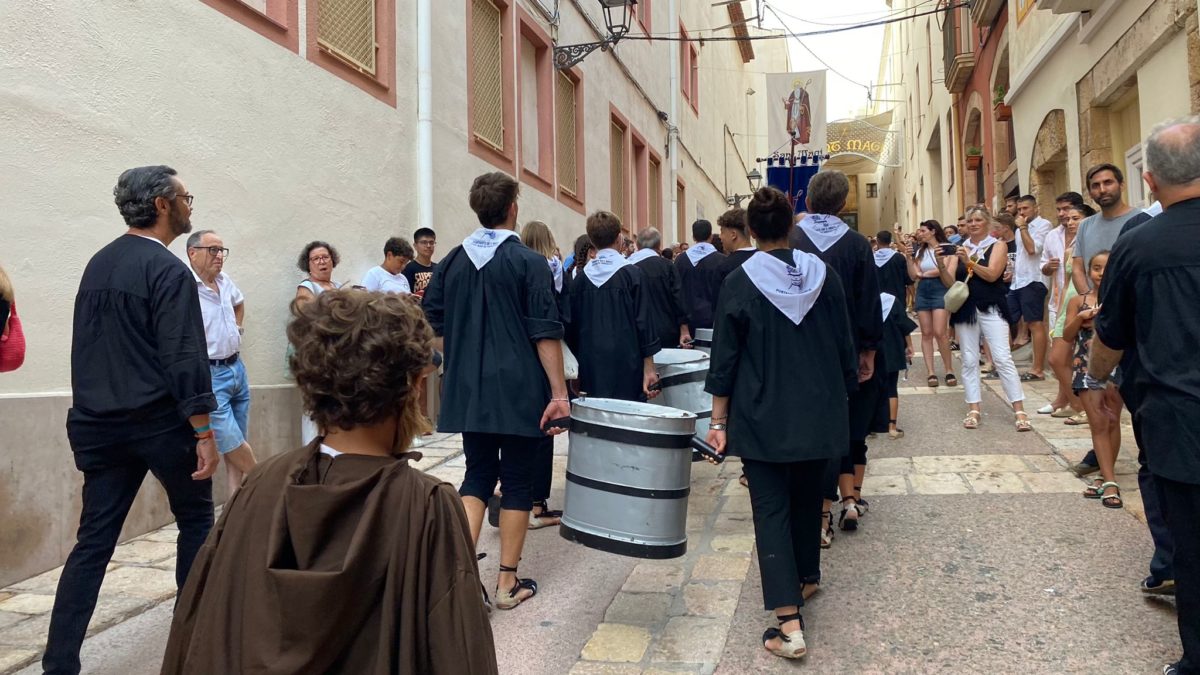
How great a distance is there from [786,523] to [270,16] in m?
5.29

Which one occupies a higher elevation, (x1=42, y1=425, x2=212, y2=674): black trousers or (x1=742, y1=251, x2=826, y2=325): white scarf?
(x1=742, y1=251, x2=826, y2=325): white scarf

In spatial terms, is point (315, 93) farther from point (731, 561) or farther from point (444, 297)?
point (731, 561)

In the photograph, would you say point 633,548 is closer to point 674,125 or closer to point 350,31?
point 350,31

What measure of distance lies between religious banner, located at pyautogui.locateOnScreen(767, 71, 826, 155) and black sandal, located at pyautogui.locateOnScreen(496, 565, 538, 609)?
1915 cm

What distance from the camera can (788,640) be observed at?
324 cm

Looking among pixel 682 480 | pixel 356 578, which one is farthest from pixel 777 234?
pixel 356 578

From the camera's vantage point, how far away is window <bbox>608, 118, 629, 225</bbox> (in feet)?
51.4

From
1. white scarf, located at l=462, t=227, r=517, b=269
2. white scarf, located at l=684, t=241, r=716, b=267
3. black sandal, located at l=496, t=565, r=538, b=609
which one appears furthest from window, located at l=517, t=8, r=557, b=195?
black sandal, located at l=496, t=565, r=538, b=609

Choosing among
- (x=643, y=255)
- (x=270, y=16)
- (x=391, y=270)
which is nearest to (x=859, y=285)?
(x=643, y=255)

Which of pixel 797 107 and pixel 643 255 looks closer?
pixel 643 255

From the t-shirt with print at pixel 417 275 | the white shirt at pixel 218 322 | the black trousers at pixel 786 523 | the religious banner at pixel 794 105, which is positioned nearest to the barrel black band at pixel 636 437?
the black trousers at pixel 786 523

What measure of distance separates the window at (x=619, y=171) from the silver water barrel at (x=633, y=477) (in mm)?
12156

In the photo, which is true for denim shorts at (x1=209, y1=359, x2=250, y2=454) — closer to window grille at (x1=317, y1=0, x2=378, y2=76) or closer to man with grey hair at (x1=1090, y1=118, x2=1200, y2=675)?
window grille at (x1=317, y1=0, x2=378, y2=76)

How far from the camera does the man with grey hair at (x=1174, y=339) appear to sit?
2.63 metres
